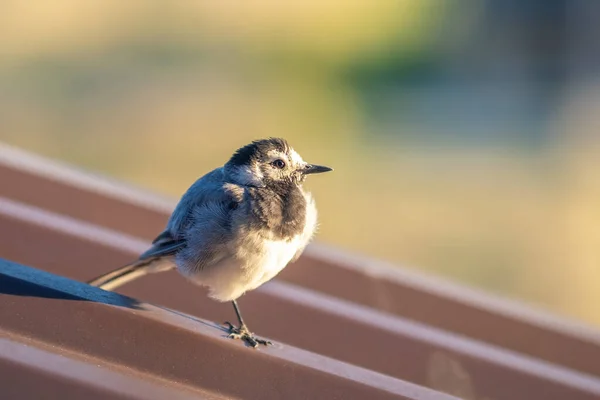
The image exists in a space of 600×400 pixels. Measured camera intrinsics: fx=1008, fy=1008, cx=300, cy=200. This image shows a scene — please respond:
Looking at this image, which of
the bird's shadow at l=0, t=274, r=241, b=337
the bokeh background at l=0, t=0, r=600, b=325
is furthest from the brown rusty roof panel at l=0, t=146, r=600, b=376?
the bokeh background at l=0, t=0, r=600, b=325

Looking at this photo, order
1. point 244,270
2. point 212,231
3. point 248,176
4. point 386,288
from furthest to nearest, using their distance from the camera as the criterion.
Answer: point 386,288 < point 248,176 < point 212,231 < point 244,270

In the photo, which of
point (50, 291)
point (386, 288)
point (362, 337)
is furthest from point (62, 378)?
point (386, 288)

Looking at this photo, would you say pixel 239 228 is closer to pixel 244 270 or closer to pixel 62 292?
pixel 244 270

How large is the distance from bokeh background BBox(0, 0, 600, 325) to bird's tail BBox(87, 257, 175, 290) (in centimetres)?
534

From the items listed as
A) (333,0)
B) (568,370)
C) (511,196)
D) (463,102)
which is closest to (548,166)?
(511,196)

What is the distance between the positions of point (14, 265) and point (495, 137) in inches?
490

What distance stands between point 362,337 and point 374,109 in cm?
1254

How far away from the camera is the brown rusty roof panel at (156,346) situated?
252 cm

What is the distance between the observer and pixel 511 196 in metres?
11.5

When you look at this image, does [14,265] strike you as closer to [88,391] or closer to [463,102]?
[88,391]

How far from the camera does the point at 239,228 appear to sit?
3525 mm

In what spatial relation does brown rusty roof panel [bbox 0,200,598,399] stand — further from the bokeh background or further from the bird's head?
the bokeh background

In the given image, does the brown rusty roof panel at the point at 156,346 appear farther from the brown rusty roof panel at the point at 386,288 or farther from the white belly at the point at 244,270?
the brown rusty roof panel at the point at 386,288

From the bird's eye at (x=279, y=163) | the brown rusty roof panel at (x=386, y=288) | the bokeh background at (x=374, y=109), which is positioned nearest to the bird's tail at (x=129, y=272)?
the brown rusty roof panel at (x=386, y=288)
